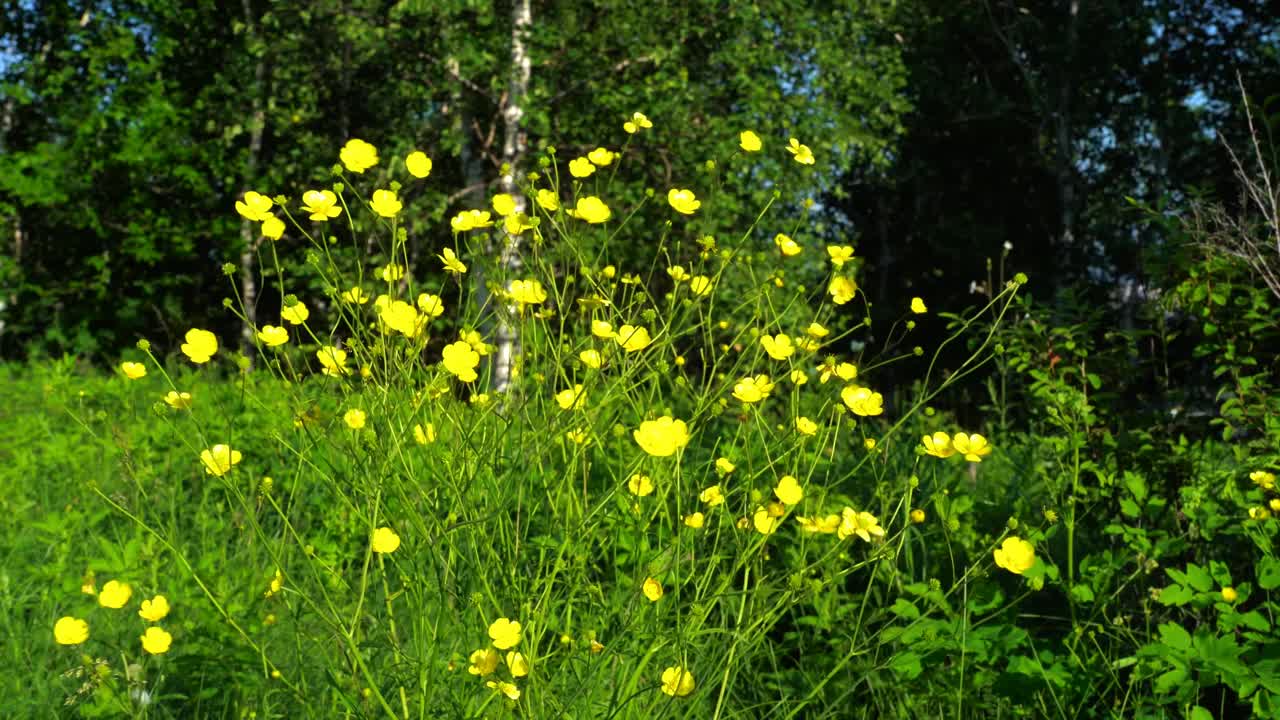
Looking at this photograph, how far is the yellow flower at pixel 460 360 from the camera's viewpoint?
1.69 metres

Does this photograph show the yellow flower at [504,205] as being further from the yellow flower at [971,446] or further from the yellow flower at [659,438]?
the yellow flower at [971,446]

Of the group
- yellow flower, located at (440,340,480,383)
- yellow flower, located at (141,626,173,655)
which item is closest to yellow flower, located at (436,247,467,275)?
→ yellow flower, located at (440,340,480,383)

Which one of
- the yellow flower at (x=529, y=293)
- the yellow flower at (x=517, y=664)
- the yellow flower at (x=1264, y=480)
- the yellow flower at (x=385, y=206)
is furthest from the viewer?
the yellow flower at (x=1264, y=480)

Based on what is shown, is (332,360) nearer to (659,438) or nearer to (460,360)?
(460,360)

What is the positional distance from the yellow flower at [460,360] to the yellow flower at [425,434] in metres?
0.11

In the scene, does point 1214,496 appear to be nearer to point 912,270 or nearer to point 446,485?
point 446,485

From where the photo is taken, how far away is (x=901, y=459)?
3848 millimetres

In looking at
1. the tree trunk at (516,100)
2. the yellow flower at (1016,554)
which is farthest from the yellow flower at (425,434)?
the tree trunk at (516,100)

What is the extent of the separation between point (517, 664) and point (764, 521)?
1.47 ft

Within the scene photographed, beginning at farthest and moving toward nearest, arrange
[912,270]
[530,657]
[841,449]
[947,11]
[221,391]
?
1. [912,270]
2. [947,11]
3. [221,391]
4. [841,449]
5. [530,657]

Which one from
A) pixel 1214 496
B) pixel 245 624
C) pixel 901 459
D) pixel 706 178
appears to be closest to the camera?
pixel 245 624

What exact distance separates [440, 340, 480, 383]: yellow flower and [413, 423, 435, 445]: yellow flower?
0.11 meters

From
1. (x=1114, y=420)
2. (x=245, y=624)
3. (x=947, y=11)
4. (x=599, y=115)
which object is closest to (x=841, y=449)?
(x=1114, y=420)

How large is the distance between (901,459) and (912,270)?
1161 cm
